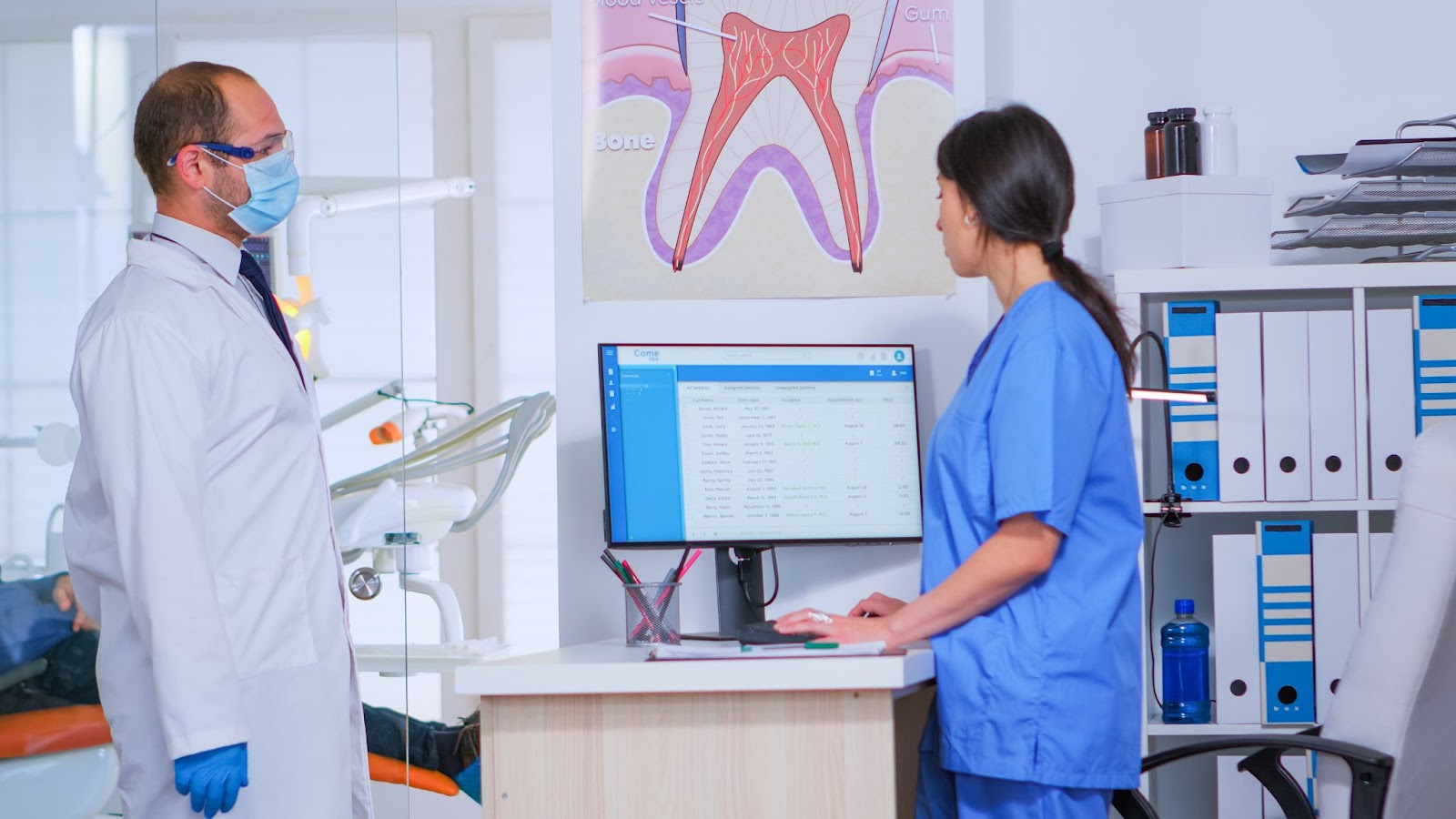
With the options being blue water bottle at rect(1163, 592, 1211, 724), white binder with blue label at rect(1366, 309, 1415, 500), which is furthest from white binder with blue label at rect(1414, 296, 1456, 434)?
blue water bottle at rect(1163, 592, 1211, 724)

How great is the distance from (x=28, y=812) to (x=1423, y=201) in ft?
8.99

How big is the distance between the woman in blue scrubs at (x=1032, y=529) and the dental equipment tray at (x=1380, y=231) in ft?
3.00

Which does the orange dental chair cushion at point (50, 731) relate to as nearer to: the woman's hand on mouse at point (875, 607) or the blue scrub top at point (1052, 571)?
the woman's hand on mouse at point (875, 607)

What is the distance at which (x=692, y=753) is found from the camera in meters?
1.51

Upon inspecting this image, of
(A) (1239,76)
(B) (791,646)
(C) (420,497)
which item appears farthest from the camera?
(C) (420,497)

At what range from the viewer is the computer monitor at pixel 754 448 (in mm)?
1863

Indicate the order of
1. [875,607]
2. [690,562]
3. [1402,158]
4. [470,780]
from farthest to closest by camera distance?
[470,780] < [1402,158] < [690,562] < [875,607]

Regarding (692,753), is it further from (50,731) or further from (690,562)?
(50,731)

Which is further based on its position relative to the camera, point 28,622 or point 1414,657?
point 28,622

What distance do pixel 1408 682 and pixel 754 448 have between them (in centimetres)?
90

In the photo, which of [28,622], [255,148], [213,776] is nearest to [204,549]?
[213,776]

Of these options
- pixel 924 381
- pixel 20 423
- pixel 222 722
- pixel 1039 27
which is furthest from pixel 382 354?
pixel 1039 27

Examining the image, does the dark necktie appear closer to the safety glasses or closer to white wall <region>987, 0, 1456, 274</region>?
the safety glasses

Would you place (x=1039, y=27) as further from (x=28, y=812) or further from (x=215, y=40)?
(x=28, y=812)
